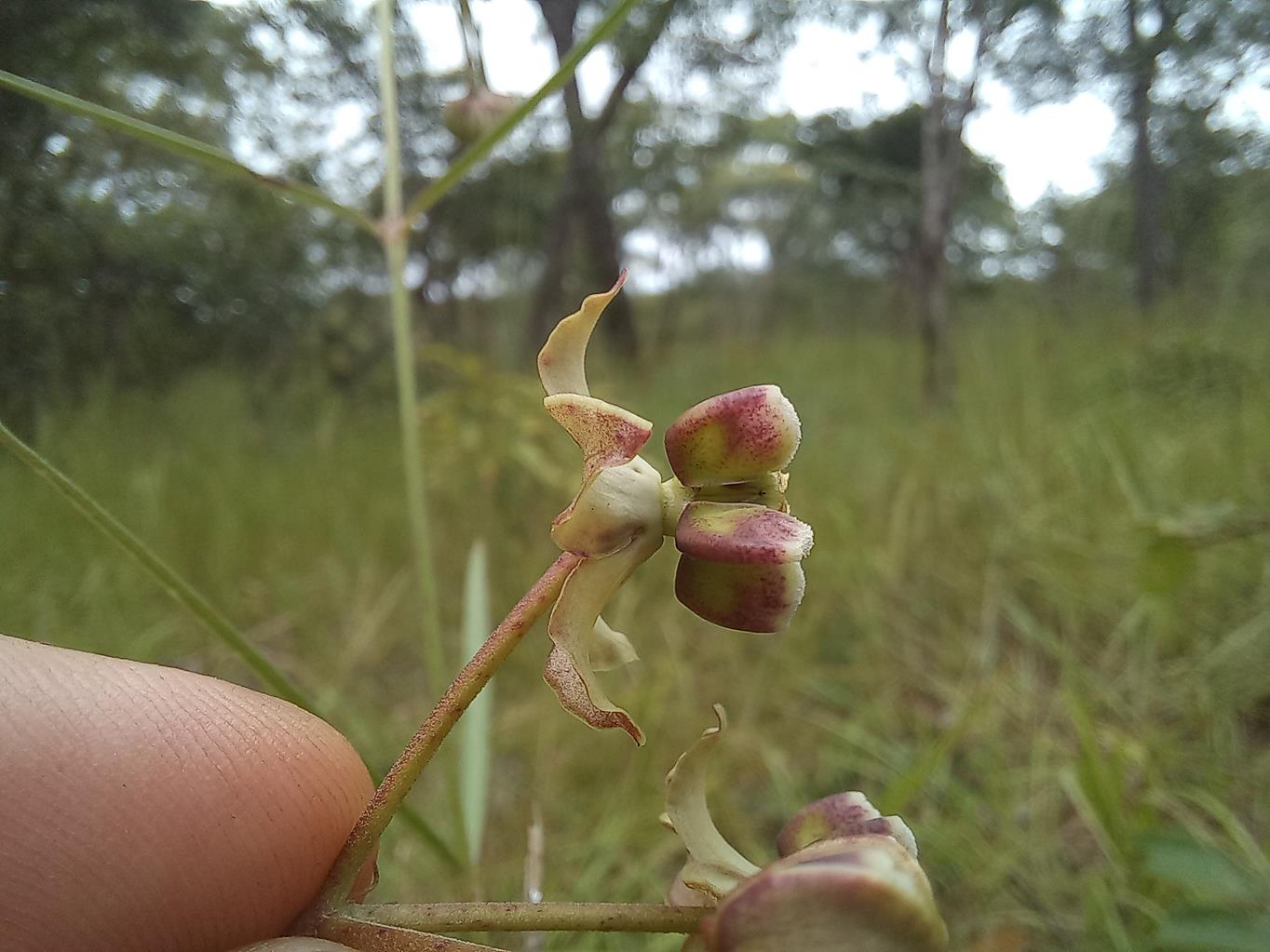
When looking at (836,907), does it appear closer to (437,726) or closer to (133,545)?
(437,726)

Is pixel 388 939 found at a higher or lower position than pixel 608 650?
lower

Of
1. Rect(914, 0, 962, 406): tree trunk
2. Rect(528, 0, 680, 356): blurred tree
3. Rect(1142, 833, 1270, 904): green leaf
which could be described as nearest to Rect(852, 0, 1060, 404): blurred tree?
Rect(914, 0, 962, 406): tree trunk

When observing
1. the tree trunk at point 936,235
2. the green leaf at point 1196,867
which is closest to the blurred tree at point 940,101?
the tree trunk at point 936,235

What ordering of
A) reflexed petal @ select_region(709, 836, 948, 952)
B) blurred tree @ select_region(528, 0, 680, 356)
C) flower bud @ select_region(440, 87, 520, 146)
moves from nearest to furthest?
reflexed petal @ select_region(709, 836, 948, 952) < flower bud @ select_region(440, 87, 520, 146) < blurred tree @ select_region(528, 0, 680, 356)

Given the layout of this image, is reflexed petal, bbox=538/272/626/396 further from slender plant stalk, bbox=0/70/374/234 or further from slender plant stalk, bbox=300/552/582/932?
slender plant stalk, bbox=0/70/374/234

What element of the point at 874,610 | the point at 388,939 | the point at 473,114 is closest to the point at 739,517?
the point at 388,939

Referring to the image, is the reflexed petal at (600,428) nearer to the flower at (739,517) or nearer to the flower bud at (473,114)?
the flower at (739,517)

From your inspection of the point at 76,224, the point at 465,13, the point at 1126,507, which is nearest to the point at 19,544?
the point at 76,224
